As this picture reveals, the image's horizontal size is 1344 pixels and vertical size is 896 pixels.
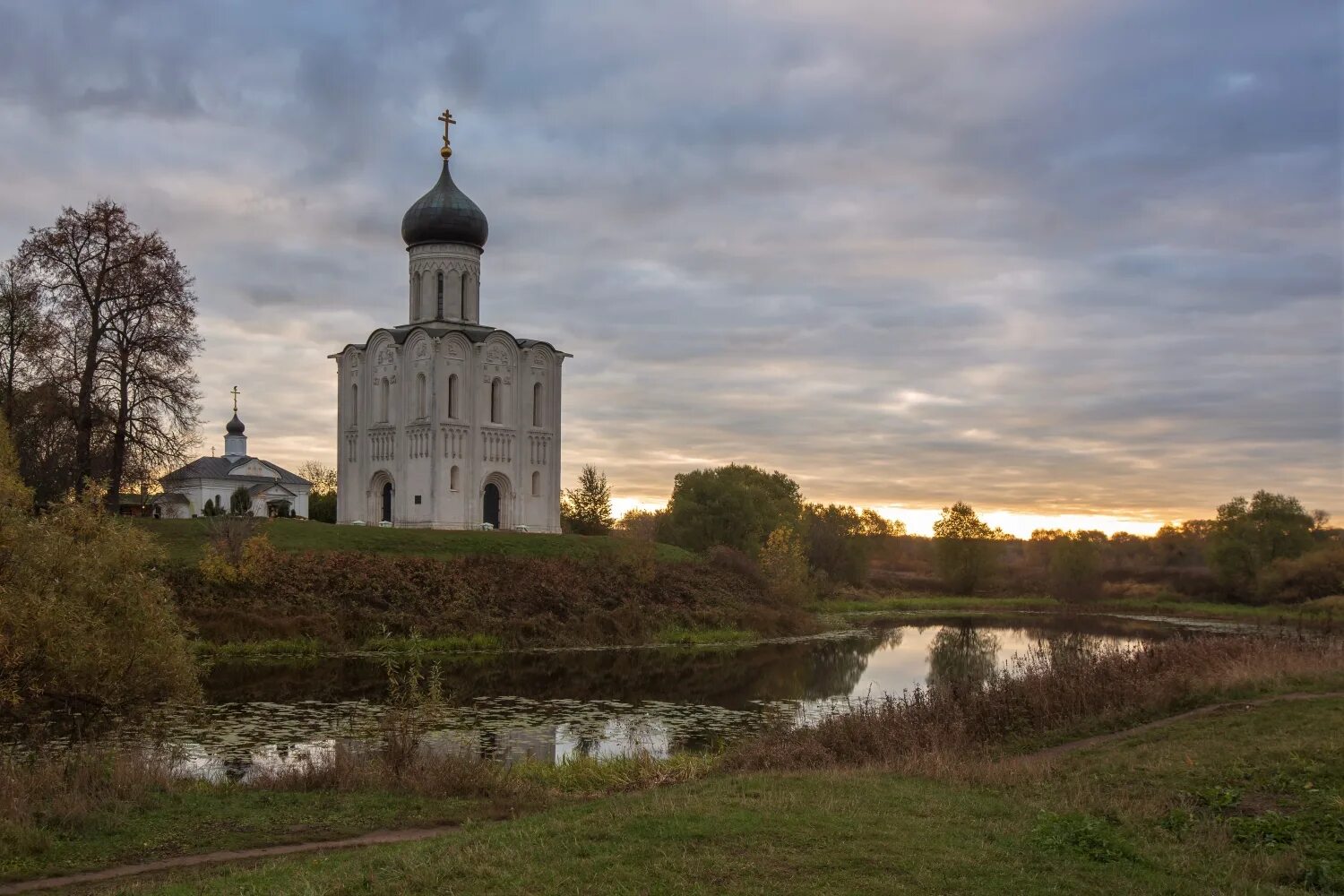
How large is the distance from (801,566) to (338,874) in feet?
134

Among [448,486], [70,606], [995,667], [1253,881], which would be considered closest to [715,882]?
[1253,881]

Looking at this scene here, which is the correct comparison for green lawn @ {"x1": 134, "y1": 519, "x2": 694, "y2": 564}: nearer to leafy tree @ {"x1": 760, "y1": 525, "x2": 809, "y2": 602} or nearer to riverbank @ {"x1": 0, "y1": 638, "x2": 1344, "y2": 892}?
leafy tree @ {"x1": 760, "y1": 525, "x2": 809, "y2": 602}

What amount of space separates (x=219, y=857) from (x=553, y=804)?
10.7 feet

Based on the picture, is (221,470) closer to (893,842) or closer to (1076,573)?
(1076,573)

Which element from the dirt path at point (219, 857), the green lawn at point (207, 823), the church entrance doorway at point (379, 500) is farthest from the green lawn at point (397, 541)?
the dirt path at point (219, 857)

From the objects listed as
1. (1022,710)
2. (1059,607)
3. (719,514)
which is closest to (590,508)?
(719,514)

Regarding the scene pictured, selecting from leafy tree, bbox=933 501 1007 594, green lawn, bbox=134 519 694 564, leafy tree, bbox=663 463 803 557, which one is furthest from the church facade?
leafy tree, bbox=933 501 1007 594

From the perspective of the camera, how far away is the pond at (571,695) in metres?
16.8

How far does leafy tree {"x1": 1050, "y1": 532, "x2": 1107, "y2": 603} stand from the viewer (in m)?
59.0

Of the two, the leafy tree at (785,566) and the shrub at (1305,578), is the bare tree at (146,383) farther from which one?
the shrub at (1305,578)

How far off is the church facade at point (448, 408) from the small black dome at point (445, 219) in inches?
2.0

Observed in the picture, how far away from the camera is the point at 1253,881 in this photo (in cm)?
755

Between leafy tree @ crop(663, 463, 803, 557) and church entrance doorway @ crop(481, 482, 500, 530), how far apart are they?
1319cm

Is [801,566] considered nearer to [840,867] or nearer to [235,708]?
[235,708]
